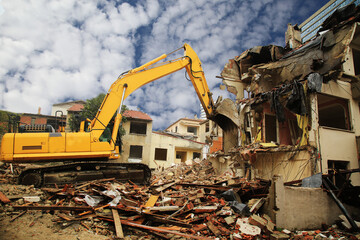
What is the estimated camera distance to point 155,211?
5.90 m

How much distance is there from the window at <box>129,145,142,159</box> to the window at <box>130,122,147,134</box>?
188 cm

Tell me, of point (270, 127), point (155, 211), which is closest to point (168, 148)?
point (270, 127)

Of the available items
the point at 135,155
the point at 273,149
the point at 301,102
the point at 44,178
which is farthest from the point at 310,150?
the point at 135,155

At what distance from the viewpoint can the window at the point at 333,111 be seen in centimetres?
1190

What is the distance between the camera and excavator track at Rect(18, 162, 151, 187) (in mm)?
7602

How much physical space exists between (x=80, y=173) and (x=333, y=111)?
15592mm

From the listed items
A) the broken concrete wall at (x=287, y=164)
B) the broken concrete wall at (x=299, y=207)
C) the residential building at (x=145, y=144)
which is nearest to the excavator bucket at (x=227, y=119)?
the broken concrete wall at (x=287, y=164)

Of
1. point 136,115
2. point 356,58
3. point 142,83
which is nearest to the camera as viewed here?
point 142,83

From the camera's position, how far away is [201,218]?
581 centimetres

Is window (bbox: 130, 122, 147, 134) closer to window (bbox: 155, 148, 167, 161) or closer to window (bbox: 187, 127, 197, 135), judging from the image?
window (bbox: 155, 148, 167, 161)

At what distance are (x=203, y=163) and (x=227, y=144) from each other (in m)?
3.00

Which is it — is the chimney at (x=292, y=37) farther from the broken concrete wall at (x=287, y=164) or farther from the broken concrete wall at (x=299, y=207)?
the broken concrete wall at (x=299, y=207)

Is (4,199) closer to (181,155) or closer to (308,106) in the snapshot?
(308,106)

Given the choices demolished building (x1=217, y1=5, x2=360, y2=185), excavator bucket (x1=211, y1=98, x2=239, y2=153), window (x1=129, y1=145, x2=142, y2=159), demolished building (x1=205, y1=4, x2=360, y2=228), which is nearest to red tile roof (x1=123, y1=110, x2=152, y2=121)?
window (x1=129, y1=145, x2=142, y2=159)
